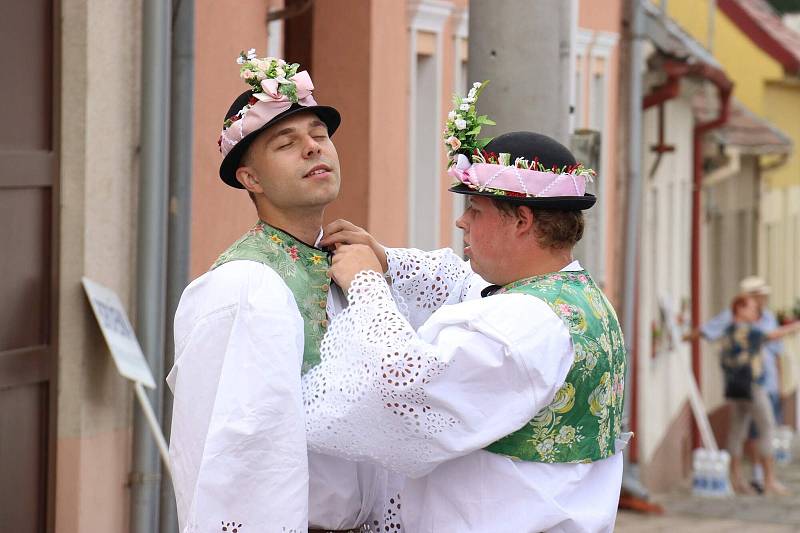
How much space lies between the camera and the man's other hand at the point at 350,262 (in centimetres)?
436

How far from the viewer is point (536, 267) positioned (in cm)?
430

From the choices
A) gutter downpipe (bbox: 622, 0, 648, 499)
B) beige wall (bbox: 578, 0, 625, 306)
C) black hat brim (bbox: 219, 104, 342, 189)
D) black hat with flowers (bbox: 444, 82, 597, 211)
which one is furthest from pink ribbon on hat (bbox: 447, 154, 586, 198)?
gutter downpipe (bbox: 622, 0, 648, 499)

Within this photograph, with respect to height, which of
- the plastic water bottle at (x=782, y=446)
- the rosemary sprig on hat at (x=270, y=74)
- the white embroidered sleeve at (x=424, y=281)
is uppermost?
the rosemary sprig on hat at (x=270, y=74)

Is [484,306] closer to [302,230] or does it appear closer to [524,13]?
[302,230]

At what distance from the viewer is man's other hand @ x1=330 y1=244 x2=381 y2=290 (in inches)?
172

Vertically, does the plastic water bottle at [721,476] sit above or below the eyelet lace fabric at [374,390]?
below

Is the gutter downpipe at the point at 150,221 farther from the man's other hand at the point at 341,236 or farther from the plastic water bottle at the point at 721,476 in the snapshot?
the plastic water bottle at the point at 721,476

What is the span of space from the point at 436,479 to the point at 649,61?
43.3 ft

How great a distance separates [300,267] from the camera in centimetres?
445

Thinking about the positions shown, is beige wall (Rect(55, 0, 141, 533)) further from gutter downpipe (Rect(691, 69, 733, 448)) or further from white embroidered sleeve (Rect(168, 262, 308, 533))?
gutter downpipe (Rect(691, 69, 733, 448))

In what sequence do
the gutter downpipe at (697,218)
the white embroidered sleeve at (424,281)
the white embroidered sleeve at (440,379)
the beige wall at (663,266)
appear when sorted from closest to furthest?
the white embroidered sleeve at (440,379) < the white embroidered sleeve at (424,281) < the beige wall at (663,266) < the gutter downpipe at (697,218)

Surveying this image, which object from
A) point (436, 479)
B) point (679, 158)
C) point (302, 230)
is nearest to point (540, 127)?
point (302, 230)

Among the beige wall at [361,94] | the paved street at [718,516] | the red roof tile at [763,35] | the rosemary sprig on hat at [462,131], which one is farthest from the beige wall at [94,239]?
the red roof tile at [763,35]

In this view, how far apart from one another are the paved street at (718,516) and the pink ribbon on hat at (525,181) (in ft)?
31.6
